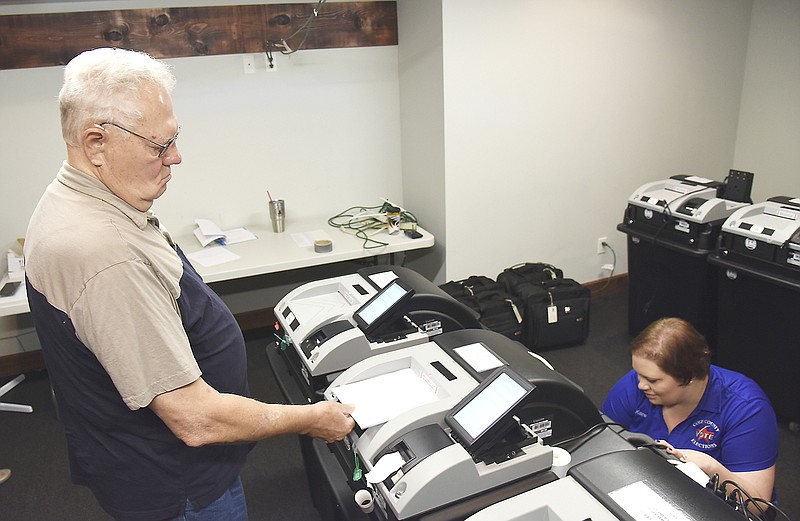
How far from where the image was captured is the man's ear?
110cm

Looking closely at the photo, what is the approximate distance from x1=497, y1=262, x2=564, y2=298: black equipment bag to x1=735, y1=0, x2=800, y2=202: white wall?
6.08ft

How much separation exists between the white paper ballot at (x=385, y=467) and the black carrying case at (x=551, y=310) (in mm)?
2145

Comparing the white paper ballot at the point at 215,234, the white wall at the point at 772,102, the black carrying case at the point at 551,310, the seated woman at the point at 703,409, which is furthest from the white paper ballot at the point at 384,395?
the white wall at the point at 772,102

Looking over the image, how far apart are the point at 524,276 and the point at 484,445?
2346mm

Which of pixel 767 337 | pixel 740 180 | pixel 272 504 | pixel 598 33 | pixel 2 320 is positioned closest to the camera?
pixel 272 504

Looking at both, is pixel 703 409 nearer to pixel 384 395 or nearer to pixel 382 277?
pixel 384 395

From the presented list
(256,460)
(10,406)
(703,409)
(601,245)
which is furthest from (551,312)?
(10,406)

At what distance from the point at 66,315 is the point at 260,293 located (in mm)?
2712

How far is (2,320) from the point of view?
3.34 m

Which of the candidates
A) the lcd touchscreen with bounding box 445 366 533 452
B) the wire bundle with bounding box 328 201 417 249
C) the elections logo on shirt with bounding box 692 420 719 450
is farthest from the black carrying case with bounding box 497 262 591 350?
the lcd touchscreen with bounding box 445 366 533 452

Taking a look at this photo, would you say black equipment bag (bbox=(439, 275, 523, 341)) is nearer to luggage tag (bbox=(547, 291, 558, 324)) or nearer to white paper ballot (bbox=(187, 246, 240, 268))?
luggage tag (bbox=(547, 291, 558, 324))

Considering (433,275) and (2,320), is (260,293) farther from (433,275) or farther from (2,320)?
(2,320)

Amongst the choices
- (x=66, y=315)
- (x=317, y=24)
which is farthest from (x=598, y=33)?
(x=66, y=315)

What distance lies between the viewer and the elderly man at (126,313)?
3.53 feet
